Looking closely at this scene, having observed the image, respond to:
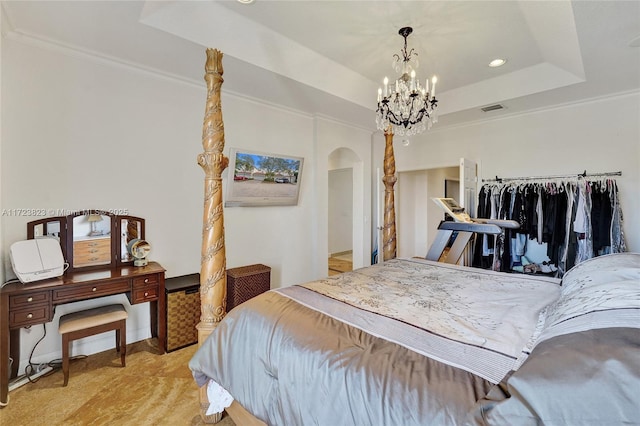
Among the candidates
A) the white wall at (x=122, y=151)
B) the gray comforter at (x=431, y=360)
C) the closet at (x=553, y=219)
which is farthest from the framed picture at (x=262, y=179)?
the closet at (x=553, y=219)

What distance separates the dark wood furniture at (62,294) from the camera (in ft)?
6.17

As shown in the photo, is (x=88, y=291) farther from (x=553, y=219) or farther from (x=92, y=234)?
(x=553, y=219)

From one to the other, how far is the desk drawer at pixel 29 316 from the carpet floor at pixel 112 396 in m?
0.50

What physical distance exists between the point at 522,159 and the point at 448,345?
395 centimetres

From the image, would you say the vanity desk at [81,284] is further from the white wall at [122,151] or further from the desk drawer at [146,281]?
the white wall at [122,151]

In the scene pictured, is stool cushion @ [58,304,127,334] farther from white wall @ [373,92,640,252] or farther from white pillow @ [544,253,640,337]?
white wall @ [373,92,640,252]

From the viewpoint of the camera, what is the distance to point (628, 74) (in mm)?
2811

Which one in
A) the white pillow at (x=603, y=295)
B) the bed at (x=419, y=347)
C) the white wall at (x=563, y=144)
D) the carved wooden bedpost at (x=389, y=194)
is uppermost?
the white wall at (x=563, y=144)

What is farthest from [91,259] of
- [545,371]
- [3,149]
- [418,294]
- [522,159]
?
[522,159]

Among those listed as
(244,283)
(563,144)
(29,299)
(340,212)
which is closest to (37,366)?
(29,299)

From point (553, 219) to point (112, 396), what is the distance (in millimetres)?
4645

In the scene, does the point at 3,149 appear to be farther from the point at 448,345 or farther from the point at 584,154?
the point at 584,154

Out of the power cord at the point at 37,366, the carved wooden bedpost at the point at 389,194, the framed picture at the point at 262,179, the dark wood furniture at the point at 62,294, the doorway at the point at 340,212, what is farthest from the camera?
the doorway at the point at 340,212

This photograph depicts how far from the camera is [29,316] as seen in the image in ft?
6.42
